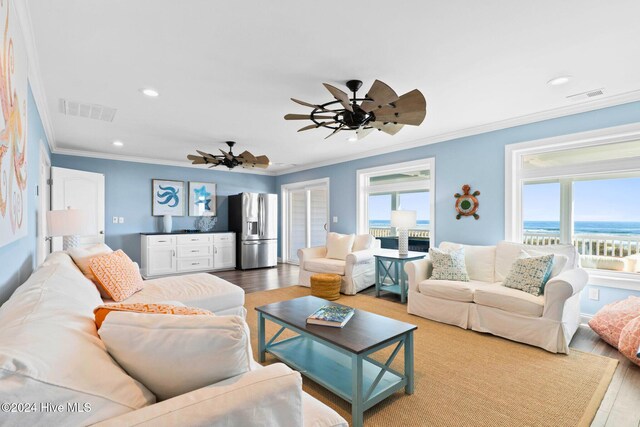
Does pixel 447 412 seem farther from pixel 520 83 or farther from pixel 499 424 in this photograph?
pixel 520 83

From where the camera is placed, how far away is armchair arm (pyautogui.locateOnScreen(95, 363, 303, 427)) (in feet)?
2.77

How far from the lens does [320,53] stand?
7.50 ft

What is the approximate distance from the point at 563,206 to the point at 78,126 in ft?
20.3

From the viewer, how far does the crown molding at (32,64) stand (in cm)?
179

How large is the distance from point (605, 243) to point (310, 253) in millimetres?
3892

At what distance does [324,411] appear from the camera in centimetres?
119

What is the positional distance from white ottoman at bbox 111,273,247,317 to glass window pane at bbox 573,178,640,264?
12.7 feet

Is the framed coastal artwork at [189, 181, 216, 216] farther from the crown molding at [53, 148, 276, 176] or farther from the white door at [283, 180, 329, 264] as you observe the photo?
the white door at [283, 180, 329, 264]

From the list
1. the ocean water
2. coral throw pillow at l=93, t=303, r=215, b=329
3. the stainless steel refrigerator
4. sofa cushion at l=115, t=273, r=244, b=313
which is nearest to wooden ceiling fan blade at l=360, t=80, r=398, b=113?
coral throw pillow at l=93, t=303, r=215, b=329

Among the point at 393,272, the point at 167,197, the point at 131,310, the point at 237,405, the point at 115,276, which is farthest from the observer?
the point at 167,197

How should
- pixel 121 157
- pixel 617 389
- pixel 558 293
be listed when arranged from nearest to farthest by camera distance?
1. pixel 617 389
2. pixel 558 293
3. pixel 121 157

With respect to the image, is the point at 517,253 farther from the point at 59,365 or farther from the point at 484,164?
the point at 59,365

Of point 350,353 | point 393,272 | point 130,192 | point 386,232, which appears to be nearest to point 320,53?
point 350,353

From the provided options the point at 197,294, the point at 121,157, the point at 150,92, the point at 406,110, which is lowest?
the point at 197,294
